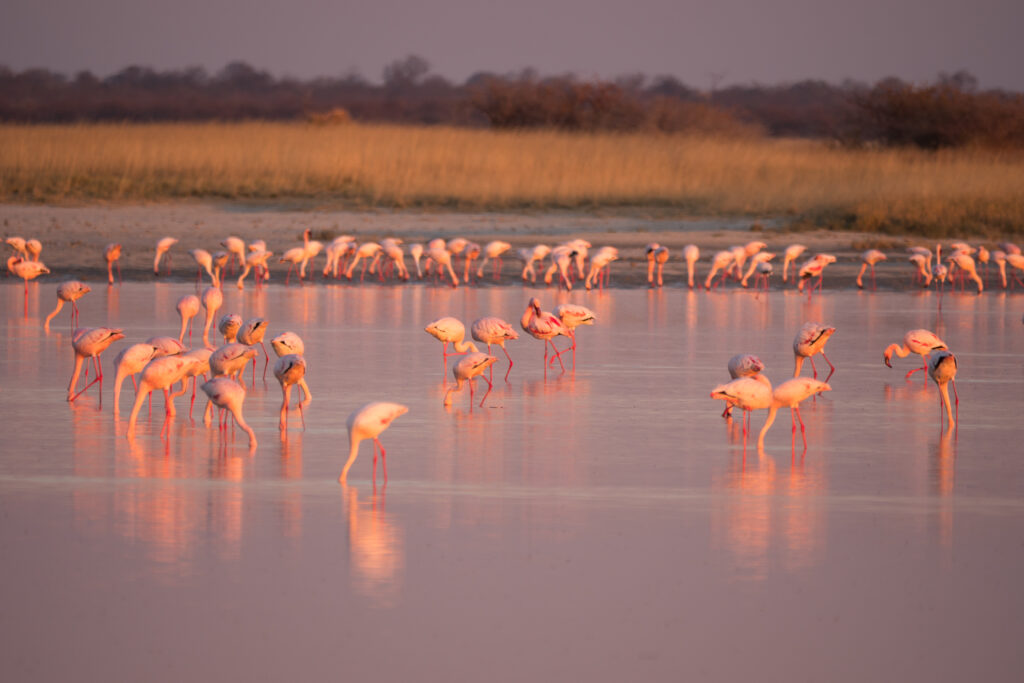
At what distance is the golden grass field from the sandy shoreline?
1002 mm

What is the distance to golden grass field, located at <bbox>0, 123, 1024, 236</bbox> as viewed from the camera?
1061 inches

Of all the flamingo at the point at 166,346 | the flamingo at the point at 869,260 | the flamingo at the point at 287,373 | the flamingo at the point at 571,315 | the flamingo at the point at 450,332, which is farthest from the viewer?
the flamingo at the point at 869,260

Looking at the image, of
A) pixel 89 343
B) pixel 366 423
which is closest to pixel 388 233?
pixel 89 343

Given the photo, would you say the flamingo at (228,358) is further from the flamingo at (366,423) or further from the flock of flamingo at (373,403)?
the flamingo at (366,423)

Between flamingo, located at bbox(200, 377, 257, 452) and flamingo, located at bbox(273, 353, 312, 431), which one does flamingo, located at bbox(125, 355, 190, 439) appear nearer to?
flamingo, located at bbox(273, 353, 312, 431)

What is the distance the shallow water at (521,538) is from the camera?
446cm

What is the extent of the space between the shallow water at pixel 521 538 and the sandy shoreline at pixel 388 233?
11.0 metres

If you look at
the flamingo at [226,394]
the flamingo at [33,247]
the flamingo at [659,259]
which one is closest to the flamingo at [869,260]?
the flamingo at [659,259]

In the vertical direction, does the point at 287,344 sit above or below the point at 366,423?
above

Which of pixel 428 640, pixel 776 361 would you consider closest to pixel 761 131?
pixel 776 361

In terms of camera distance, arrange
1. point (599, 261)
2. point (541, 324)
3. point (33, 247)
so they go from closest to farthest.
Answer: point (541, 324)
point (33, 247)
point (599, 261)

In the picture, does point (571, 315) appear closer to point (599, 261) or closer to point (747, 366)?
point (747, 366)

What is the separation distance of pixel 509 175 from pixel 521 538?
24.5m

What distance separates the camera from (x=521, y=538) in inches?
225
